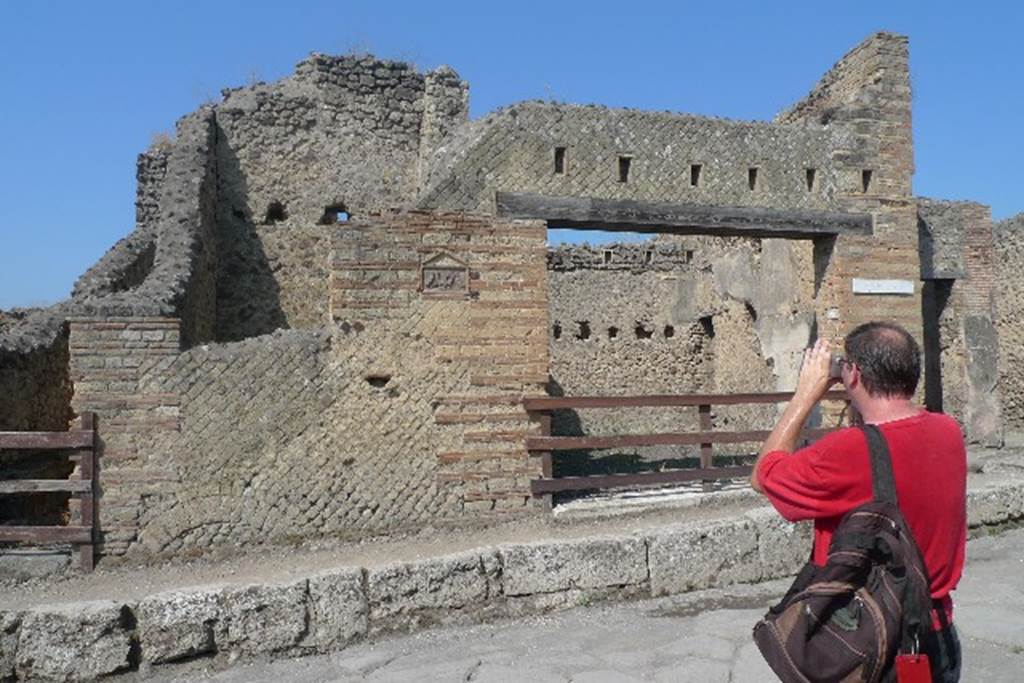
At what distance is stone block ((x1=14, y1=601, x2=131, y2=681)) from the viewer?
366 cm

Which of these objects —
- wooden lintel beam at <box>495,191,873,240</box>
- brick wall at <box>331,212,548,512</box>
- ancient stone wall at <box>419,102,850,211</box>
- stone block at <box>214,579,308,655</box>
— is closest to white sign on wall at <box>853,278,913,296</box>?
wooden lintel beam at <box>495,191,873,240</box>

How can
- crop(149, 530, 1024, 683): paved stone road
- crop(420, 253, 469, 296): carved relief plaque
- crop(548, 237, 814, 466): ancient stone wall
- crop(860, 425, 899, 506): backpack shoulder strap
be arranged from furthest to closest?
1. crop(548, 237, 814, 466): ancient stone wall
2. crop(420, 253, 469, 296): carved relief plaque
3. crop(149, 530, 1024, 683): paved stone road
4. crop(860, 425, 899, 506): backpack shoulder strap

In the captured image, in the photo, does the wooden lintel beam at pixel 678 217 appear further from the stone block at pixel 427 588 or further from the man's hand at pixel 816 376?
the man's hand at pixel 816 376

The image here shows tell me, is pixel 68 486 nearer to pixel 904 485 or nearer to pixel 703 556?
pixel 703 556

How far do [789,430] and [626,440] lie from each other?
17.3ft

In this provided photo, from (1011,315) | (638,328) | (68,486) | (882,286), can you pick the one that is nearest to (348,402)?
(68,486)

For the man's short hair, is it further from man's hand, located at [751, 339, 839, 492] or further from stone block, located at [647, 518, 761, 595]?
stone block, located at [647, 518, 761, 595]

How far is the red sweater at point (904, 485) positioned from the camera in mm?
1969

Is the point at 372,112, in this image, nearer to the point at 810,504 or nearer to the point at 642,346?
the point at 642,346

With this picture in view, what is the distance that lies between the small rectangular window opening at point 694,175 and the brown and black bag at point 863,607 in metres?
6.97

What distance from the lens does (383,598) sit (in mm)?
4180

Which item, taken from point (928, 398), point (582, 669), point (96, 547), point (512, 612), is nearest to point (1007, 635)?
point (582, 669)

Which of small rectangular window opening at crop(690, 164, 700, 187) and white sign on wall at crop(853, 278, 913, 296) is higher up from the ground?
small rectangular window opening at crop(690, 164, 700, 187)

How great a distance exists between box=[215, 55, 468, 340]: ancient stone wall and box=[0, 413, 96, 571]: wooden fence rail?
3666mm
